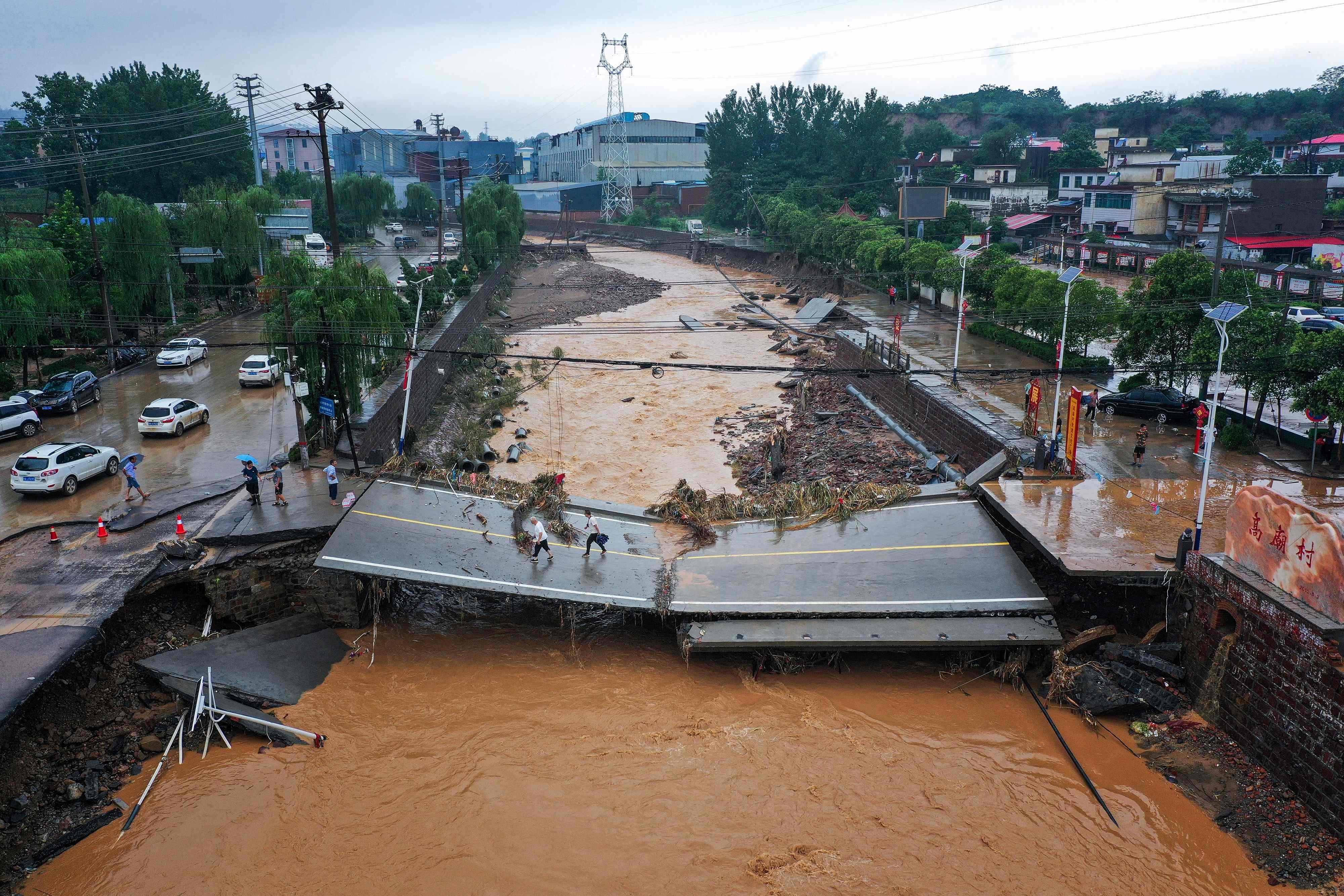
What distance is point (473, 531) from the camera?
17.7 meters

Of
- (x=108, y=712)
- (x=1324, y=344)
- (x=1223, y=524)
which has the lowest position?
(x=108, y=712)

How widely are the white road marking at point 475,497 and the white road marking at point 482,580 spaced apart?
3452 mm

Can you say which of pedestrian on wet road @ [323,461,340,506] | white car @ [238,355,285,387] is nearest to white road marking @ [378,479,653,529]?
pedestrian on wet road @ [323,461,340,506]

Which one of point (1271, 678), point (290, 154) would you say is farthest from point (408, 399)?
point (290, 154)

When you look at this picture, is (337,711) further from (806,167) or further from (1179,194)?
(806,167)

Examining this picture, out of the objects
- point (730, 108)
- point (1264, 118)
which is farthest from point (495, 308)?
point (1264, 118)

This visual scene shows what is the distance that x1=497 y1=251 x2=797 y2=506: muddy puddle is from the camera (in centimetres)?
2694

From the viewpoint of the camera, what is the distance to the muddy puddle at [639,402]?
26.9 metres

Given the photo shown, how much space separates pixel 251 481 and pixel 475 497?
4709 mm

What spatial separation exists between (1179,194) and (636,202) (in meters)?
73.0

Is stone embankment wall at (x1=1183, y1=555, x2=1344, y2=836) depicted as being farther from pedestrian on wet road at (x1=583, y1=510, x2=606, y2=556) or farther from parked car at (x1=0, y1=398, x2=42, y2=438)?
parked car at (x1=0, y1=398, x2=42, y2=438)

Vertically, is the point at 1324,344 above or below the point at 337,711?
above

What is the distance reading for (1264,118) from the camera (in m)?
110

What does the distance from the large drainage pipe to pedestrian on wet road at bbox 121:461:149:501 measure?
1956cm
